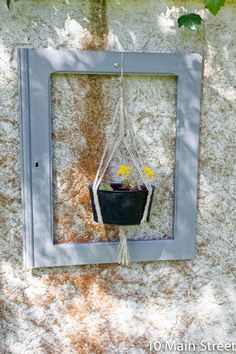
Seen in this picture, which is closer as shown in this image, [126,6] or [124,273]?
[126,6]

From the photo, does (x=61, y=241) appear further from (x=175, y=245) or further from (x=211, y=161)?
(x=211, y=161)

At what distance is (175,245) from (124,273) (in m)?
0.23

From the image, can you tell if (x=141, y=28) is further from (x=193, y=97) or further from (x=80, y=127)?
(x=80, y=127)

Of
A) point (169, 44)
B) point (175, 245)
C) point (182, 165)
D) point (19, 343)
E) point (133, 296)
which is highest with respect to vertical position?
point (169, 44)

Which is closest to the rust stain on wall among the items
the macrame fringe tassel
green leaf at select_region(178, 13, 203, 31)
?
the macrame fringe tassel

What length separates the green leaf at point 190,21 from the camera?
5.07ft

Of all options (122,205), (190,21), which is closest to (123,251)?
(122,205)

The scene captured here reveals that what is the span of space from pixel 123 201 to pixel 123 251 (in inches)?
9.8

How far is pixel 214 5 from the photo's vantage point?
1521 millimetres

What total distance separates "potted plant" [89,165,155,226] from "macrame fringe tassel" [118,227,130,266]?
122 mm

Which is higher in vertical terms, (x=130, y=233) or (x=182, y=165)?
(x=182, y=165)

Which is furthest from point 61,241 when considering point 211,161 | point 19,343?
point 211,161

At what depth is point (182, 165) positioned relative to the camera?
167 centimetres

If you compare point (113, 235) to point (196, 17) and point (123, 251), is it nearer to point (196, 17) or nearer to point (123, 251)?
point (123, 251)
